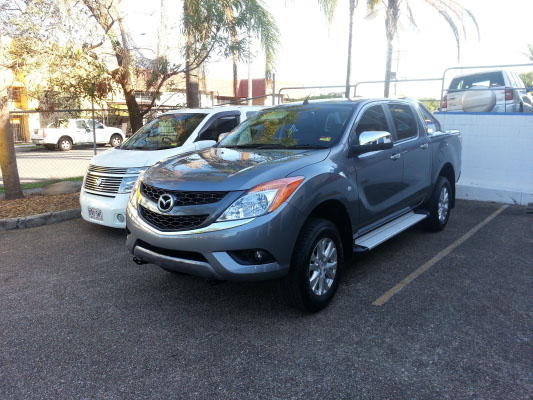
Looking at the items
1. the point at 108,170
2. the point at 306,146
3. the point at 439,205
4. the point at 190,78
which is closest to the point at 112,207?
the point at 108,170

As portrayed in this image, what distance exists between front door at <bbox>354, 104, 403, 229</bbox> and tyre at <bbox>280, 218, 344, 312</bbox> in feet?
2.02

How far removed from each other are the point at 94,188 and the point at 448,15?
1371cm

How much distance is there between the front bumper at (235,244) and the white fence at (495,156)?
6553mm

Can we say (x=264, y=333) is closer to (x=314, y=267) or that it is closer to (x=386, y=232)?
(x=314, y=267)

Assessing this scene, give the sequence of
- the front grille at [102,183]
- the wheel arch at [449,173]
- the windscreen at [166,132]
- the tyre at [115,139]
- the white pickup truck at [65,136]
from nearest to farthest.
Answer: the front grille at [102,183] → the wheel arch at [449,173] → the windscreen at [166,132] → the white pickup truck at [65,136] → the tyre at [115,139]

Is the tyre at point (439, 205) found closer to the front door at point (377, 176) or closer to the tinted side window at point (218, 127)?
the front door at point (377, 176)

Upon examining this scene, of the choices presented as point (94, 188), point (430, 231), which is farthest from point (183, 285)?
point (430, 231)

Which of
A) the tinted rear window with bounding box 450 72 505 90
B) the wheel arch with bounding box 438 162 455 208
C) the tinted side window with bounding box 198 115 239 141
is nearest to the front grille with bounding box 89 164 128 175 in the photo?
the tinted side window with bounding box 198 115 239 141

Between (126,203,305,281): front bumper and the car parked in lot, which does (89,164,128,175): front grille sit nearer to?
(126,203,305,281): front bumper

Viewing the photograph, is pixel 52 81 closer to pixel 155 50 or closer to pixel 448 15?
pixel 155 50

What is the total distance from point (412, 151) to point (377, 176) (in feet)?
3.52

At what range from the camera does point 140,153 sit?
6566mm

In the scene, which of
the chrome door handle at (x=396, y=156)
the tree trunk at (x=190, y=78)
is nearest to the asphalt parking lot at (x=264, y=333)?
the chrome door handle at (x=396, y=156)

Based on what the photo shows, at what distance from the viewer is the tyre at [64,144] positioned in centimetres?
2289
